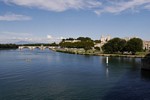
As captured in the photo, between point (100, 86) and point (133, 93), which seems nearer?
point (133, 93)

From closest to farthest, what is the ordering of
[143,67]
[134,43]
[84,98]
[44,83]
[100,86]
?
[84,98] → [100,86] → [44,83] → [143,67] → [134,43]

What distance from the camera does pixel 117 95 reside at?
32844 millimetres

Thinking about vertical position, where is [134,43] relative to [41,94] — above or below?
above

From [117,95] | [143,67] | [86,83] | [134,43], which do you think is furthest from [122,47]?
[117,95]

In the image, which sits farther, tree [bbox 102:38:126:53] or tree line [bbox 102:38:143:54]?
tree [bbox 102:38:126:53]

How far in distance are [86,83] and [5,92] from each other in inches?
513

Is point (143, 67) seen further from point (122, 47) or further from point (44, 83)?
point (122, 47)

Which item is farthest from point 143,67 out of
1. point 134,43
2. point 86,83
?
point 134,43

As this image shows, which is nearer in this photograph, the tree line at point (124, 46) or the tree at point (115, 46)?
the tree line at point (124, 46)

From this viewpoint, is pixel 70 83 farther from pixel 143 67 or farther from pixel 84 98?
pixel 143 67

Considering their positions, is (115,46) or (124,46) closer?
(124,46)

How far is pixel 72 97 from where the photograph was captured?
31.8 metres

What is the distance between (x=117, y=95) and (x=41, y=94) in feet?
30.9

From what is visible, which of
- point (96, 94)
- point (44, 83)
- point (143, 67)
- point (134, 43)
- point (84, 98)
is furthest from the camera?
point (134, 43)
